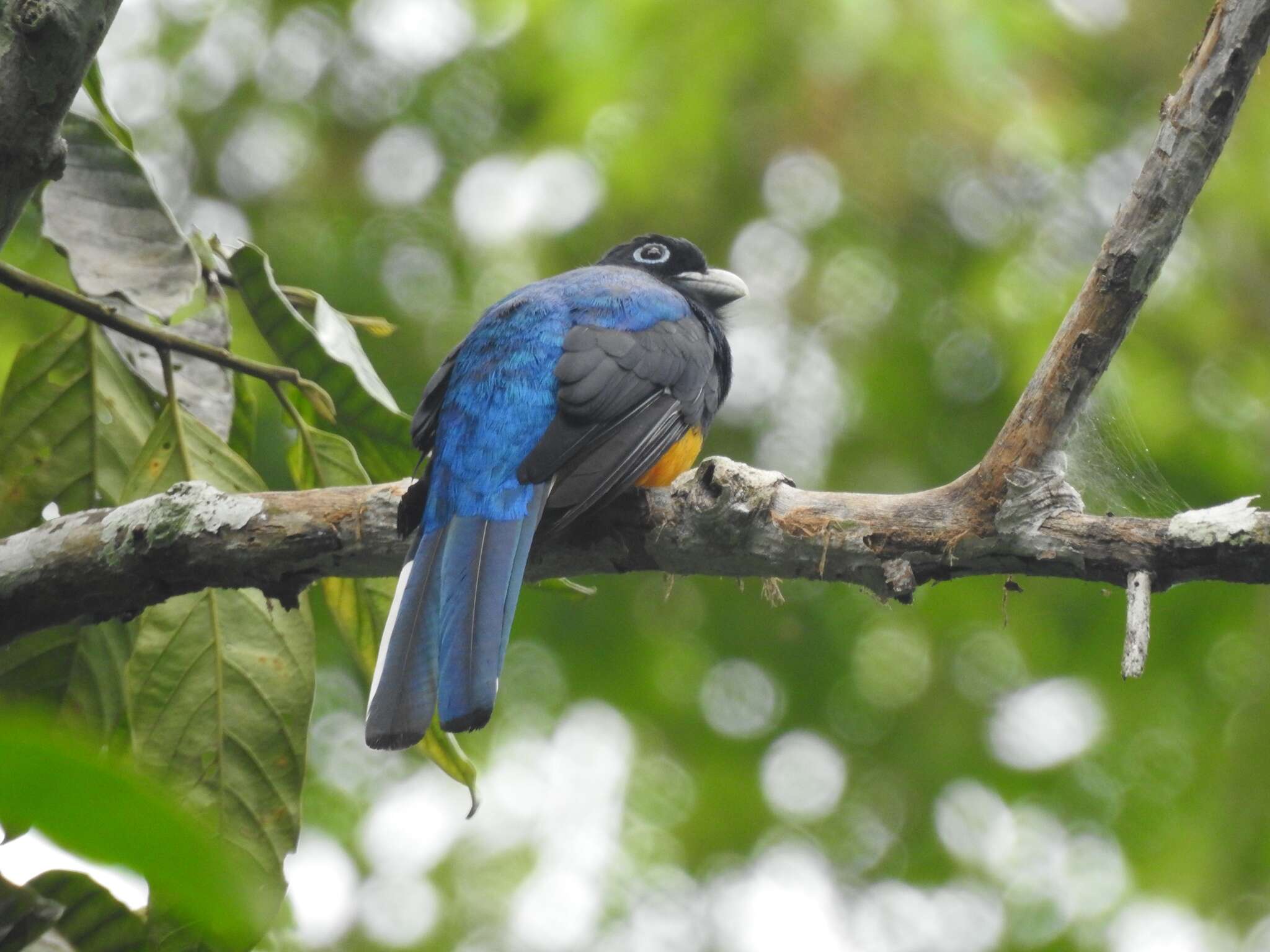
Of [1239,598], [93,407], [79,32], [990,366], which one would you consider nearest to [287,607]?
[93,407]

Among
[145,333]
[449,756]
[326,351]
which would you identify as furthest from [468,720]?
[145,333]

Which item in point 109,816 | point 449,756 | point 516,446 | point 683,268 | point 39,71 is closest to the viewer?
point 109,816

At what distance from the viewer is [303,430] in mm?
3170

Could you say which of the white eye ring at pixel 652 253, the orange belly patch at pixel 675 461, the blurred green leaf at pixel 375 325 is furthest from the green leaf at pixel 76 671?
the white eye ring at pixel 652 253

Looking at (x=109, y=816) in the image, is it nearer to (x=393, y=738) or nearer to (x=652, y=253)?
(x=393, y=738)

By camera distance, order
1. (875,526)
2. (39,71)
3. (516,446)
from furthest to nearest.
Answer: (516,446)
(875,526)
(39,71)

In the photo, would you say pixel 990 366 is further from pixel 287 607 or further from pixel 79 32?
pixel 79 32

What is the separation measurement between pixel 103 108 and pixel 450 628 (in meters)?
1.48

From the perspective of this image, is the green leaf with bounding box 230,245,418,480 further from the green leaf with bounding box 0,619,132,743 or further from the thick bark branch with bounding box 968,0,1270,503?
the thick bark branch with bounding box 968,0,1270,503

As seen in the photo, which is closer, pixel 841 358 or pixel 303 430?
pixel 303 430

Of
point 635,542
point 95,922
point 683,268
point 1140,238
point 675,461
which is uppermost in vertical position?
point 683,268

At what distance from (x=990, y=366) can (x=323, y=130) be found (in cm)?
408

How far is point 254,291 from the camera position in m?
3.20

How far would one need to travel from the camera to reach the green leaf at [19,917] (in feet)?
7.95
